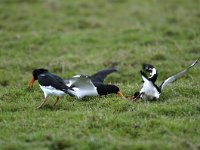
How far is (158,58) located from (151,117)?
6.31m

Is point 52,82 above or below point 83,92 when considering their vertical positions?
above

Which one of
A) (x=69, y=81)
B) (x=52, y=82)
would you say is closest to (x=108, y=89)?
(x=69, y=81)

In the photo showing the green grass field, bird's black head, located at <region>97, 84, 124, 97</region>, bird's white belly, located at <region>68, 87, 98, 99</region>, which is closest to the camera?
the green grass field

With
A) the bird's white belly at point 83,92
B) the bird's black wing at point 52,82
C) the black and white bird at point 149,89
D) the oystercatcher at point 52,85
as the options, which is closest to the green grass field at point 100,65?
the bird's white belly at point 83,92

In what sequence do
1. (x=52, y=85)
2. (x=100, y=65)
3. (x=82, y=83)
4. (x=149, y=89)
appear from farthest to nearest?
(x=100, y=65)
(x=82, y=83)
(x=149, y=89)
(x=52, y=85)

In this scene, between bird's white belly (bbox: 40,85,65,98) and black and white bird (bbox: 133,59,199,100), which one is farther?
black and white bird (bbox: 133,59,199,100)

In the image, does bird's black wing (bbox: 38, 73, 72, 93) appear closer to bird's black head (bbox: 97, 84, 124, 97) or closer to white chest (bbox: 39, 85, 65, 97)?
white chest (bbox: 39, 85, 65, 97)

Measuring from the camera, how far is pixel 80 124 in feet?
30.1

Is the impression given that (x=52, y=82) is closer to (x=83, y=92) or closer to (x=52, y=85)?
(x=52, y=85)

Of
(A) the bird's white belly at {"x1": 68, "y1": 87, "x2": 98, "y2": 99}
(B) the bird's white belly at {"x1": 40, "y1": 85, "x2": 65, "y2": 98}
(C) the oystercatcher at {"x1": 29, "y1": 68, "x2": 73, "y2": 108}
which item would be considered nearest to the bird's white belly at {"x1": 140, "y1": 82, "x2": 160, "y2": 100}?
(A) the bird's white belly at {"x1": 68, "y1": 87, "x2": 98, "y2": 99}

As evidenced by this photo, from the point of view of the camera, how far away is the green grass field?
344 inches

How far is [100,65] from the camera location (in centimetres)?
1540

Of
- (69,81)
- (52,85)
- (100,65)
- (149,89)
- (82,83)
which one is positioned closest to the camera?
(52,85)

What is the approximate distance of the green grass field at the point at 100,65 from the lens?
8734mm
